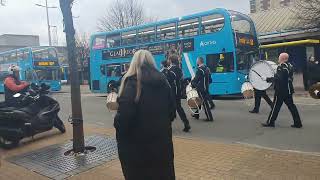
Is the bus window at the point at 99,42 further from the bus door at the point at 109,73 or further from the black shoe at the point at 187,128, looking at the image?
the black shoe at the point at 187,128

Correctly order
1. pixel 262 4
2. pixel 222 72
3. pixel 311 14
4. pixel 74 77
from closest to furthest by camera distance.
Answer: pixel 74 77
pixel 222 72
pixel 311 14
pixel 262 4

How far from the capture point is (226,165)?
19.5ft

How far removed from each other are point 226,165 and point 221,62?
36.8 feet

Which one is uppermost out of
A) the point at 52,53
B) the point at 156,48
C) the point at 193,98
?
the point at 52,53

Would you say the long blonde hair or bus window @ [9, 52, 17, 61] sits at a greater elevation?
bus window @ [9, 52, 17, 61]

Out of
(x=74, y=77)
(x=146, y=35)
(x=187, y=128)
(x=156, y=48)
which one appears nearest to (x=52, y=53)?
(x=146, y=35)

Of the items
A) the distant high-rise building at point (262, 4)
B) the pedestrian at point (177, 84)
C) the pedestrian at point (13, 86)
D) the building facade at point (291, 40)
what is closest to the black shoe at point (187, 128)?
the pedestrian at point (177, 84)

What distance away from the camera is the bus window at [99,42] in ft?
72.1

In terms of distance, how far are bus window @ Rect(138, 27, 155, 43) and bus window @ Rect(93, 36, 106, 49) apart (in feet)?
9.71

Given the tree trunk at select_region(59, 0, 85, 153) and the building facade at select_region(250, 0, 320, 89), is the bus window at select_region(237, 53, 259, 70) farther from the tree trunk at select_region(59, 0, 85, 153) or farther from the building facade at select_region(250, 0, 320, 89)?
the tree trunk at select_region(59, 0, 85, 153)

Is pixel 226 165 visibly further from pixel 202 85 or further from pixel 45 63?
pixel 45 63

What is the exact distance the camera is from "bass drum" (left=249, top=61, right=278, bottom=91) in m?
10.6

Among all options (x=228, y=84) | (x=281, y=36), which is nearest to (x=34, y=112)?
(x=228, y=84)

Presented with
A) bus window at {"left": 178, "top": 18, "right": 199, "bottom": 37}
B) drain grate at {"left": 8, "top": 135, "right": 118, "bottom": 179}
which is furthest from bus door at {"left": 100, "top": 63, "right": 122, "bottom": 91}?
drain grate at {"left": 8, "top": 135, "right": 118, "bottom": 179}
